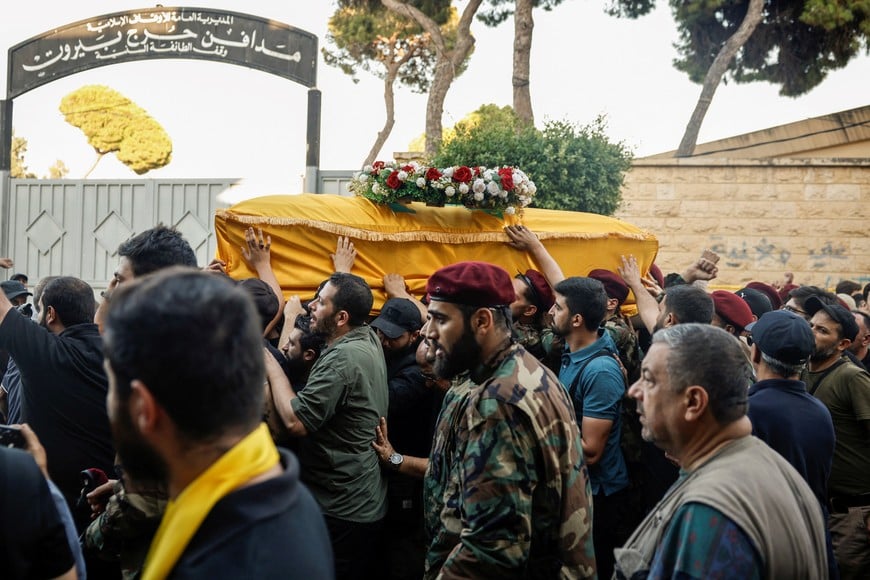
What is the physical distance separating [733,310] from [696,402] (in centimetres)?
285

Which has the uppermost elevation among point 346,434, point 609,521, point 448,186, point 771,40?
point 771,40

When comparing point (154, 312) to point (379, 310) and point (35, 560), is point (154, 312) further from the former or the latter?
point (379, 310)

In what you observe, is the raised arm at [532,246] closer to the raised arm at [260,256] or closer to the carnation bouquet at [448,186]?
the carnation bouquet at [448,186]

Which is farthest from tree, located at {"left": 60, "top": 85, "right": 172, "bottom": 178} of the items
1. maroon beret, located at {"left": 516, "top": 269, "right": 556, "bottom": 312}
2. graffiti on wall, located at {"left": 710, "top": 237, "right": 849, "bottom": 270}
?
maroon beret, located at {"left": 516, "top": 269, "right": 556, "bottom": 312}

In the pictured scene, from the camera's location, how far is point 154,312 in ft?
4.47

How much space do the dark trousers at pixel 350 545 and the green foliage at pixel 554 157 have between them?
5121 mm

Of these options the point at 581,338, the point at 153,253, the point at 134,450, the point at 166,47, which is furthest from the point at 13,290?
the point at 134,450

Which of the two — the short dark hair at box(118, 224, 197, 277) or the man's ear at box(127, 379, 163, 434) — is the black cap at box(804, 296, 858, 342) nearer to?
the short dark hair at box(118, 224, 197, 277)

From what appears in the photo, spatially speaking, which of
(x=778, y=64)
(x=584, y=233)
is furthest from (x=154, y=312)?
(x=778, y=64)

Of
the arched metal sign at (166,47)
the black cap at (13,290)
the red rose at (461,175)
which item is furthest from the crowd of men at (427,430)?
the arched metal sign at (166,47)

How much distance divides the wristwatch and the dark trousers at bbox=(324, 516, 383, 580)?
30cm

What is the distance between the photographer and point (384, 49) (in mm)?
25672

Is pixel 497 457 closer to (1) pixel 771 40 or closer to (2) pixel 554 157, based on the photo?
(2) pixel 554 157

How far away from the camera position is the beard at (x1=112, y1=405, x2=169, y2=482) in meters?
1.45
